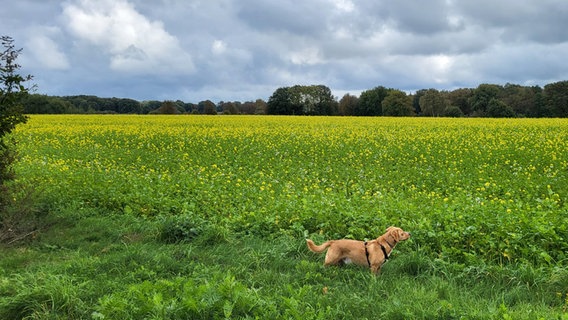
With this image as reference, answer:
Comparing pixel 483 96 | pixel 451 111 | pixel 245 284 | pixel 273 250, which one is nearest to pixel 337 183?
pixel 273 250

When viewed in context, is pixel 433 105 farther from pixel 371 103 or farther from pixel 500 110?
pixel 500 110

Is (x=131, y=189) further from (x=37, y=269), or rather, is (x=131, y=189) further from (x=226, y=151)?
(x=226, y=151)

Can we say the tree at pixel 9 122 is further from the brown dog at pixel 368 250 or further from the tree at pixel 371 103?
the tree at pixel 371 103

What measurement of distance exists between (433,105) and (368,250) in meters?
84.1

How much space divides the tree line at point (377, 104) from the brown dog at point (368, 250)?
63328 mm

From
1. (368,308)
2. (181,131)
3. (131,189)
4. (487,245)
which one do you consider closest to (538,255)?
(487,245)

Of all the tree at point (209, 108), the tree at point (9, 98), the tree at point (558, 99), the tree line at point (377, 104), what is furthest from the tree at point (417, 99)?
the tree at point (9, 98)

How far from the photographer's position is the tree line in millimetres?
69875

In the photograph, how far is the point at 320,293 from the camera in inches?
182

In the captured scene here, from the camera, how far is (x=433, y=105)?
83688 mm

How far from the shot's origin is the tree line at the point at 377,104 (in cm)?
6988

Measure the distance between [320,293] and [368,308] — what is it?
58 cm

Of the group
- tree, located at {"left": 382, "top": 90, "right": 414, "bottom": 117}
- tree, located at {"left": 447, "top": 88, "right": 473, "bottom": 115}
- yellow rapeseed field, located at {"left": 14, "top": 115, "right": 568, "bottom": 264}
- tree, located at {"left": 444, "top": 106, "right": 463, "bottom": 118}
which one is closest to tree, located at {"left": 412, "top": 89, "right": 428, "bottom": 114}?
tree, located at {"left": 447, "top": 88, "right": 473, "bottom": 115}

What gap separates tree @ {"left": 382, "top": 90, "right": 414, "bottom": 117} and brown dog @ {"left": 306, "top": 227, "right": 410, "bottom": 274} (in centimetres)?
7452
